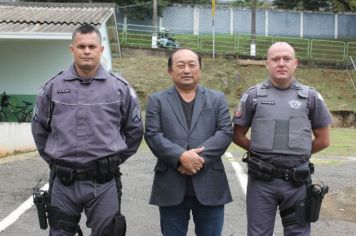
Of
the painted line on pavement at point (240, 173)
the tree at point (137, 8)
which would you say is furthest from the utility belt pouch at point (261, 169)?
the tree at point (137, 8)

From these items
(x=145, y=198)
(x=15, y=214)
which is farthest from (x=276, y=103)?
(x=15, y=214)

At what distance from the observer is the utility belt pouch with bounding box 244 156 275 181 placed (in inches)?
153

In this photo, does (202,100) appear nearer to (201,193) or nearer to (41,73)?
(201,193)

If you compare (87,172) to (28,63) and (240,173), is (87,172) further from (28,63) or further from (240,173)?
(28,63)

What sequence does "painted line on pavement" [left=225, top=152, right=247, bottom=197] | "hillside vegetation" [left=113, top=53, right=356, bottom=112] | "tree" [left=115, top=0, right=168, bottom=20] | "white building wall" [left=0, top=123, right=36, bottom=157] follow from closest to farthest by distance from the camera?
"painted line on pavement" [left=225, top=152, right=247, bottom=197], "white building wall" [left=0, top=123, right=36, bottom=157], "hillside vegetation" [left=113, top=53, right=356, bottom=112], "tree" [left=115, top=0, right=168, bottom=20]

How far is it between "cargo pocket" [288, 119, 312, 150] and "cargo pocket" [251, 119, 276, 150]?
14cm

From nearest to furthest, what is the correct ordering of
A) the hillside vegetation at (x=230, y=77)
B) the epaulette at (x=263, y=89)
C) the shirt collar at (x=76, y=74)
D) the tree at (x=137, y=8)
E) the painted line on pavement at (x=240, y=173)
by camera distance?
1. the shirt collar at (x=76, y=74)
2. the epaulette at (x=263, y=89)
3. the painted line on pavement at (x=240, y=173)
4. the hillside vegetation at (x=230, y=77)
5. the tree at (x=137, y=8)

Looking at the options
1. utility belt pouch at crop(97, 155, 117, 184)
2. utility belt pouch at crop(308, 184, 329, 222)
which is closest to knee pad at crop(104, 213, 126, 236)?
utility belt pouch at crop(97, 155, 117, 184)

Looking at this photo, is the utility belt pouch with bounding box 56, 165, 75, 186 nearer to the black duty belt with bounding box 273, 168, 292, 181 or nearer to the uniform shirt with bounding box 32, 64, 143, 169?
the uniform shirt with bounding box 32, 64, 143, 169

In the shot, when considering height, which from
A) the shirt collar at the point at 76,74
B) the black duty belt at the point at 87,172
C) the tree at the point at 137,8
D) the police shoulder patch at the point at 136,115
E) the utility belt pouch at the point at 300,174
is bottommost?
the utility belt pouch at the point at 300,174

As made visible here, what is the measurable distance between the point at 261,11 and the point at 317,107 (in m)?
35.7

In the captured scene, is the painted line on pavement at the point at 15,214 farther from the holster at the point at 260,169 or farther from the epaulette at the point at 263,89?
the epaulette at the point at 263,89

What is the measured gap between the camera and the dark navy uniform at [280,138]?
153 inches

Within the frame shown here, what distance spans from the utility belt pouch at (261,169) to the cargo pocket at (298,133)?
0.76ft
